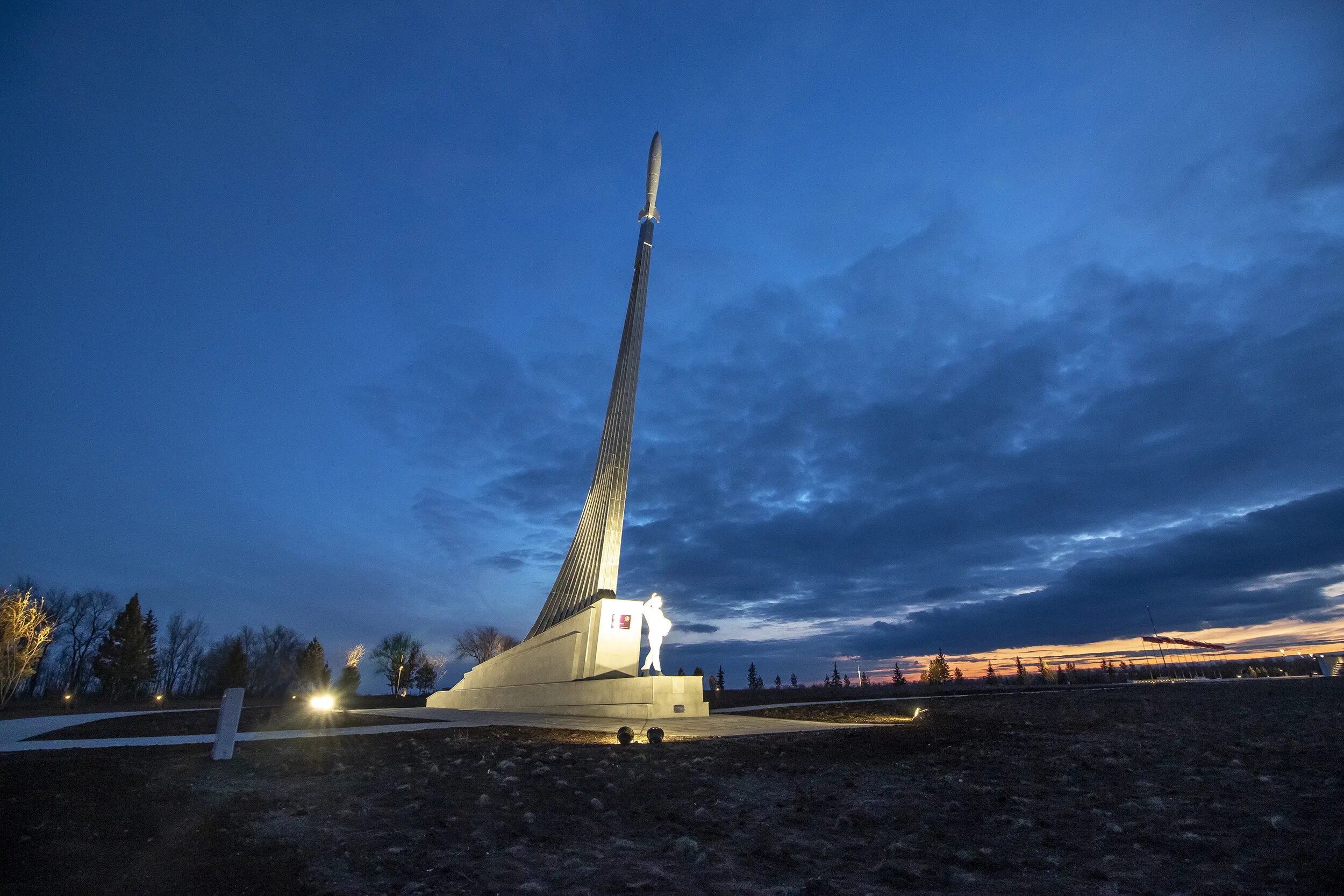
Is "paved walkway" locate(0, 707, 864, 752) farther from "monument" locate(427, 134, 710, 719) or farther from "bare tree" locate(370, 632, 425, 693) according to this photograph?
"bare tree" locate(370, 632, 425, 693)

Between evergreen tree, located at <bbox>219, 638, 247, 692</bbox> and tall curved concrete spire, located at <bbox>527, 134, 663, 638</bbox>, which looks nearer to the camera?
tall curved concrete spire, located at <bbox>527, 134, 663, 638</bbox>

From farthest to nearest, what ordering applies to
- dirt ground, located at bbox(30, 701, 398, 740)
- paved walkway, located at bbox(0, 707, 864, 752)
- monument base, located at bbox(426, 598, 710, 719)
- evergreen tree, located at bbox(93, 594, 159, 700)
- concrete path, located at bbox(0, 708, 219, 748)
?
1. evergreen tree, located at bbox(93, 594, 159, 700)
2. monument base, located at bbox(426, 598, 710, 719)
3. dirt ground, located at bbox(30, 701, 398, 740)
4. concrete path, located at bbox(0, 708, 219, 748)
5. paved walkway, located at bbox(0, 707, 864, 752)

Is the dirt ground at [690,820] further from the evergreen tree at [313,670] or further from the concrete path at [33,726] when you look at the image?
the evergreen tree at [313,670]

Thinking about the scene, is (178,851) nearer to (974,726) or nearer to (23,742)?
(23,742)

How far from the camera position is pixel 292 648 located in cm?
7350

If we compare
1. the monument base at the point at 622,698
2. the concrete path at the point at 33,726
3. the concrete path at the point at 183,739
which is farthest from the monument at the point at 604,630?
the concrete path at the point at 33,726

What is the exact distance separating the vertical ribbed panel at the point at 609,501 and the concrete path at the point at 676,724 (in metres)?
6.38

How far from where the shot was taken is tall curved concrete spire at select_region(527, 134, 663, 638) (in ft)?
81.9

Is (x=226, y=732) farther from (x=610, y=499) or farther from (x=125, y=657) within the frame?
(x=125, y=657)

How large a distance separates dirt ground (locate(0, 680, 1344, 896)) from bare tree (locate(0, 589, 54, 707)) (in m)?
19.9

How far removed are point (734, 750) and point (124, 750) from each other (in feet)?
29.2

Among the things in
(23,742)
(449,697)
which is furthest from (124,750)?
(449,697)

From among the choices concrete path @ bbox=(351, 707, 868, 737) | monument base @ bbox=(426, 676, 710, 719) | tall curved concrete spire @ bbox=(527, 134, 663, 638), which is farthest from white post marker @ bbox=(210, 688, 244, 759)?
tall curved concrete spire @ bbox=(527, 134, 663, 638)

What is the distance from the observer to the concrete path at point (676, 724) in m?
12.5
